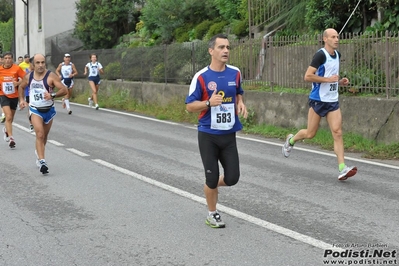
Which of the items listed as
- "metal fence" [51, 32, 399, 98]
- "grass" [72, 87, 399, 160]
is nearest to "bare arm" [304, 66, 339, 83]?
"grass" [72, 87, 399, 160]

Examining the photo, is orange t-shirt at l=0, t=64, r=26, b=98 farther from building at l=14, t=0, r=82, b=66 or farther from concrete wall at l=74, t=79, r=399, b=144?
building at l=14, t=0, r=82, b=66

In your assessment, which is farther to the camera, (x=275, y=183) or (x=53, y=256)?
(x=275, y=183)

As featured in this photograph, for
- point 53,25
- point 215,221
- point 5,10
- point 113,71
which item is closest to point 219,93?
point 215,221

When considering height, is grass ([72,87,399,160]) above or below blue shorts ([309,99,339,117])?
below

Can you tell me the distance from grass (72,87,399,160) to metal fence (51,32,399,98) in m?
0.64

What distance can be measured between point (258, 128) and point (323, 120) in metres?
1.88

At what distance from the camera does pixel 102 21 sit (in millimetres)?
34812

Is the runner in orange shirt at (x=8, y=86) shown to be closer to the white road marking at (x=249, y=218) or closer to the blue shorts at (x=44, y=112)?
the blue shorts at (x=44, y=112)

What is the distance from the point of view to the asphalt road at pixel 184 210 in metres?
6.20

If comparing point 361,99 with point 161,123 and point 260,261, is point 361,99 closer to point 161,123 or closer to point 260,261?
point 161,123

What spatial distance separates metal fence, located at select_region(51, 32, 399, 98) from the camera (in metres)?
13.4

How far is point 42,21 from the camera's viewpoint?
40.1m

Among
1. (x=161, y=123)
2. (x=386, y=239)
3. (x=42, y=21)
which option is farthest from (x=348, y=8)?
(x=42, y=21)

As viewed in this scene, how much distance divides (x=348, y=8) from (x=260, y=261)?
47.0 ft
